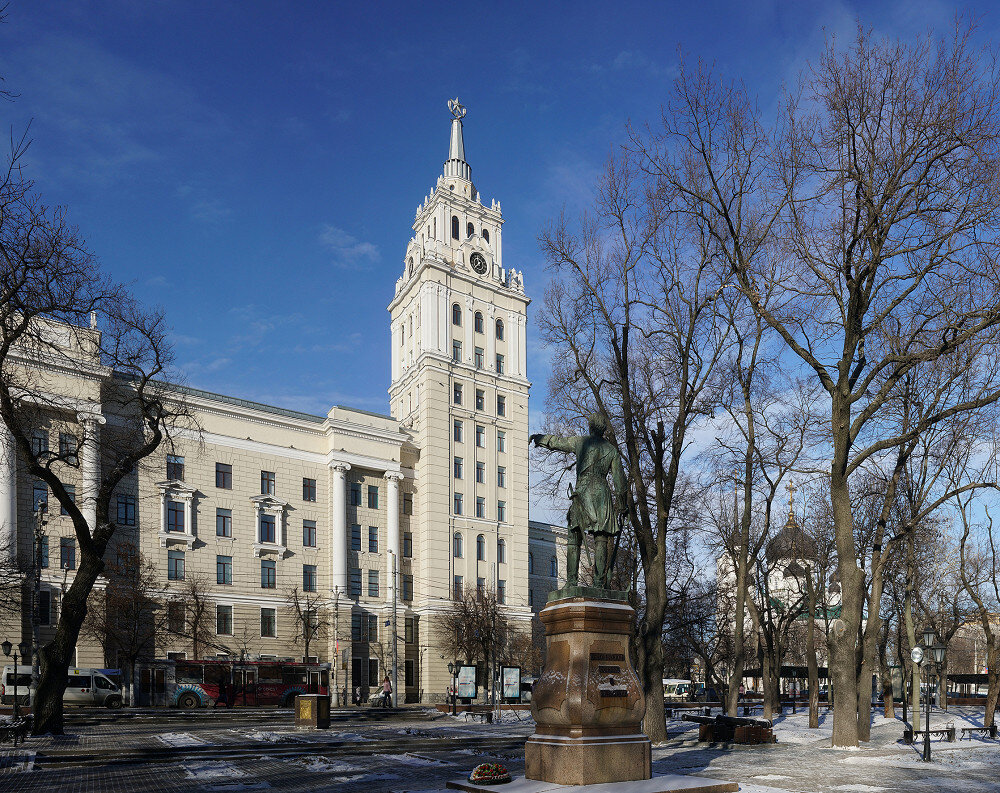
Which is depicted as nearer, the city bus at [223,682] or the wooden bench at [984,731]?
the wooden bench at [984,731]

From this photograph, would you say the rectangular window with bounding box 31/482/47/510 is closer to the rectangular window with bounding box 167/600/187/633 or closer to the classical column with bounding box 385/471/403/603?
the rectangular window with bounding box 167/600/187/633

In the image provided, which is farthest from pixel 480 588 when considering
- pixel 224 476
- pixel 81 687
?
pixel 81 687

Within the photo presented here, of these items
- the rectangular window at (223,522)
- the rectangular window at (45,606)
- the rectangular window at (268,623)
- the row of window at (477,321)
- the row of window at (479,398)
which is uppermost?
the row of window at (477,321)

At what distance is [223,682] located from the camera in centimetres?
4350

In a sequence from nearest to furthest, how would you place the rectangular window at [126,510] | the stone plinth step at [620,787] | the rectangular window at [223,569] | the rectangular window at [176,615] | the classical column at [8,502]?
the stone plinth step at [620,787]
the classical column at [8,502]
the rectangular window at [176,615]
the rectangular window at [126,510]
the rectangular window at [223,569]

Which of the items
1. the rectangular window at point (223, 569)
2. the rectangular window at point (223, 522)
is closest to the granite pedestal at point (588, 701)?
the rectangular window at point (223, 569)

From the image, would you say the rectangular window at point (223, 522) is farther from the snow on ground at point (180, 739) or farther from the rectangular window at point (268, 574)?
the snow on ground at point (180, 739)

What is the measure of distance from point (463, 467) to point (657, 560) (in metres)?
43.0

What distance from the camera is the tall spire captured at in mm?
74188

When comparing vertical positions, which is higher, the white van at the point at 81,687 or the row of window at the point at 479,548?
the row of window at the point at 479,548

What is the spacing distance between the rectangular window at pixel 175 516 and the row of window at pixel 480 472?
65.1 feet

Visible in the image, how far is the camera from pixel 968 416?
2156cm

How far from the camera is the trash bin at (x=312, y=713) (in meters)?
28.2

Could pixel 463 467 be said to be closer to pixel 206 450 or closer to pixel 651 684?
pixel 206 450
